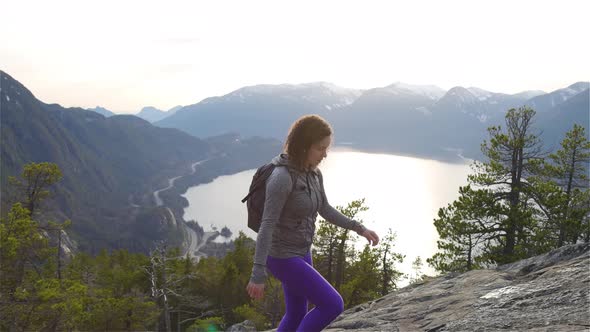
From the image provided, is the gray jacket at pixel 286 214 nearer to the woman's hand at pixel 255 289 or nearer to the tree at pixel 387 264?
the woman's hand at pixel 255 289

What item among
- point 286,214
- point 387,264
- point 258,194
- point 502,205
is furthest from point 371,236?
point 387,264

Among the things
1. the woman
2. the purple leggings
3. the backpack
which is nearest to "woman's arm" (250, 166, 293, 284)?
the woman

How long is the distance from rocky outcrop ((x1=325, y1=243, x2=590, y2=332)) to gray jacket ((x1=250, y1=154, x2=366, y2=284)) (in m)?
2.63

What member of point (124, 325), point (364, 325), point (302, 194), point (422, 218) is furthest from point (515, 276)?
point (422, 218)

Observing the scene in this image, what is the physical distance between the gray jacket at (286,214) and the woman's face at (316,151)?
0.44 feet

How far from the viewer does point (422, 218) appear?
5930 inches

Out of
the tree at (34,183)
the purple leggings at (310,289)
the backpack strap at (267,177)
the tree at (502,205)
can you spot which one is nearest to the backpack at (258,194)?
the backpack strap at (267,177)

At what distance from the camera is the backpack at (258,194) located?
3988 mm

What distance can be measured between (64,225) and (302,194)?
1854 cm

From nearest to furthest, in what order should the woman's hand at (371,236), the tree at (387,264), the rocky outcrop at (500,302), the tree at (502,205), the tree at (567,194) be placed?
the rocky outcrop at (500,302) → the woman's hand at (371,236) → the tree at (567,194) → the tree at (502,205) → the tree at (387,264)

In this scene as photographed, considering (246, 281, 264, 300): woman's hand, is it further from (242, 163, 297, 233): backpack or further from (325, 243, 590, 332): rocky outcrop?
(325, 243, 590, 332): rocky outcrop

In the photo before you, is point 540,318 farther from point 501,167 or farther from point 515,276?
point 501,167

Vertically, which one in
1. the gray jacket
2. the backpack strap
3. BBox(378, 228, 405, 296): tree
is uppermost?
the backpack strap

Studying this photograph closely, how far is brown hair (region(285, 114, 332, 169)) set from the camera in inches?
157
